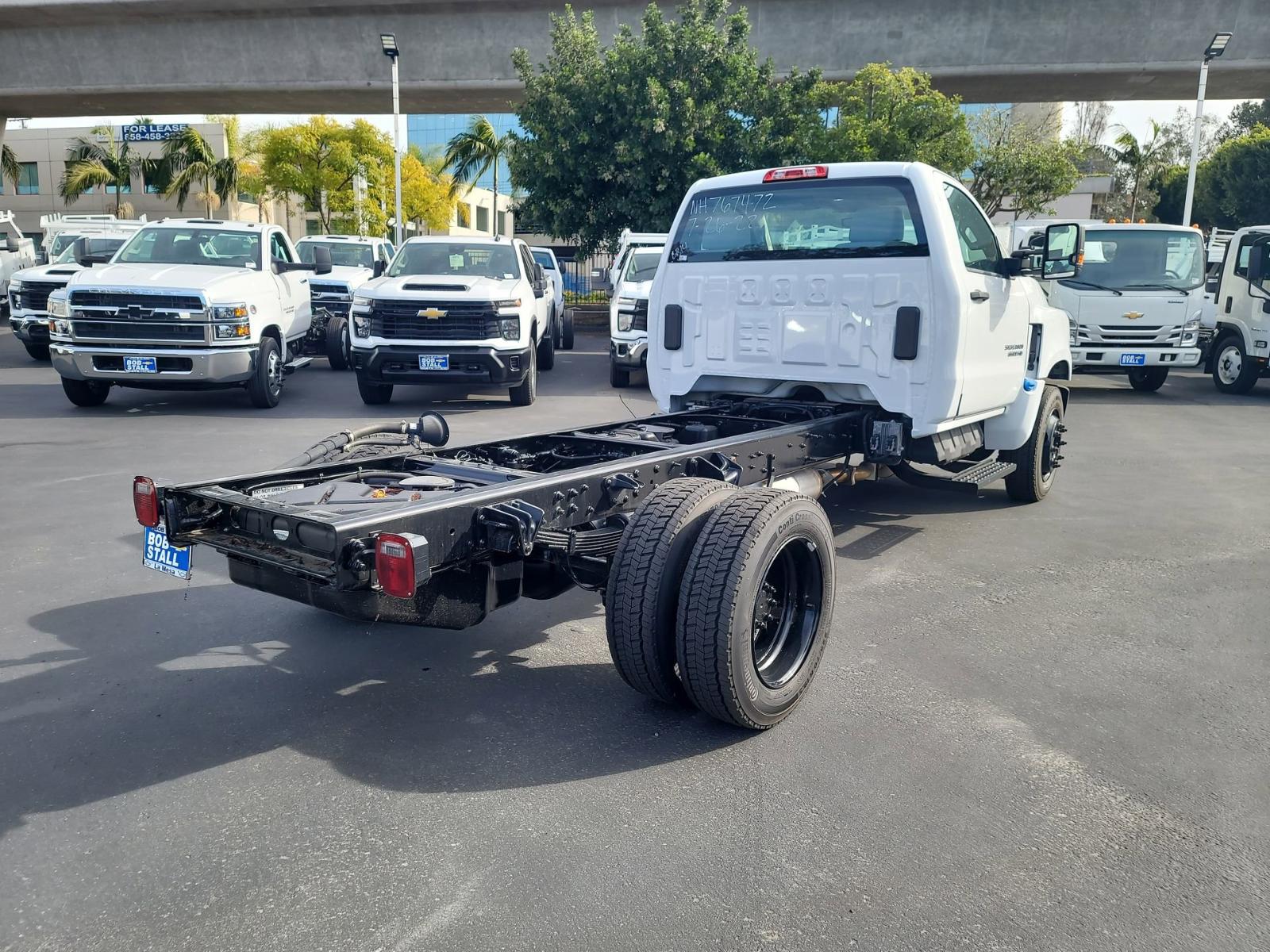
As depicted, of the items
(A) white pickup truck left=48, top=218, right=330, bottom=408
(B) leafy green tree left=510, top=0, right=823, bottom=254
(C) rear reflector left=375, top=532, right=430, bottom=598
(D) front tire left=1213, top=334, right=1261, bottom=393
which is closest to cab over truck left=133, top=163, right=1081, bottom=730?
(C) rear reflector left=375, top=532, right=430, bottom=598

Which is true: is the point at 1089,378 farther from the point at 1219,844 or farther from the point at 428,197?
the point at 428,197

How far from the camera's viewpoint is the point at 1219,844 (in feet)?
10.1

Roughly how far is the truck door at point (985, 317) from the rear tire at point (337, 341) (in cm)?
1135

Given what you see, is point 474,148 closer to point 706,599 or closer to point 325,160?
point 325,160

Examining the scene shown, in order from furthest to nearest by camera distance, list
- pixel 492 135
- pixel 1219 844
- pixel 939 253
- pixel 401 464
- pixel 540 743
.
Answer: pixel 492 135 < pixel 939 253 < pixel 401 464 < pixel 540 743 < pixel 1219 844

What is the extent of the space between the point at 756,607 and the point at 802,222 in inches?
124

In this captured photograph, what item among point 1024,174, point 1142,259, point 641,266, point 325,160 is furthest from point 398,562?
point 325,160

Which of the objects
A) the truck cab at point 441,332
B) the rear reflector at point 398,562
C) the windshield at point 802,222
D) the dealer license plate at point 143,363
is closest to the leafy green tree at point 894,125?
the truck cab at point 441,332

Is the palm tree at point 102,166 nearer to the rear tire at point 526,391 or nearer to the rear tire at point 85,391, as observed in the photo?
the rear tire at point 85,391

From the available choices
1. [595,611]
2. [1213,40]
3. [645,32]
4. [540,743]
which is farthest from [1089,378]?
[540,743]

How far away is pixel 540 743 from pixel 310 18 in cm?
2528

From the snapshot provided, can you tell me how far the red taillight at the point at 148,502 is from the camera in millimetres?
3600

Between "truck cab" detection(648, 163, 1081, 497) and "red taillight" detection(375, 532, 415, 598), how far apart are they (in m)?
3.54

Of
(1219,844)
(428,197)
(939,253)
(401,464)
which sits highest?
(428,197)
